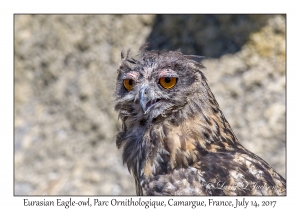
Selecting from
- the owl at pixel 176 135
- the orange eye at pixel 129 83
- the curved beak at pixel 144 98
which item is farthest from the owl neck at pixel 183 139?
the orange eye at pixel 129 83

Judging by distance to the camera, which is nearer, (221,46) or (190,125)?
(190,125)

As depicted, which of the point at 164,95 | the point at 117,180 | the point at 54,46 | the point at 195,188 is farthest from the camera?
the point at 54,46

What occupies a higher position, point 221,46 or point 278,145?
point 221,46

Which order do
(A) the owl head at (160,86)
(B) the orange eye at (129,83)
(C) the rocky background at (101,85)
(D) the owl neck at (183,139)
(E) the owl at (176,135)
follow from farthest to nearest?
(C) the rocky background at (101,85)
(B) the orange eye at (129,83)
(A) the owl head at (160,86)
(D) the owl neck at (183,139)
(E) the owl at (176,135)

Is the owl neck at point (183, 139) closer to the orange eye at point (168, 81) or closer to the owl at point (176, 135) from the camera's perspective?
the owl at point (176, 135)

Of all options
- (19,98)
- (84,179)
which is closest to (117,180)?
(84,179)

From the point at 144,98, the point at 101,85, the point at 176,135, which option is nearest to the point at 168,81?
the point at 144,98

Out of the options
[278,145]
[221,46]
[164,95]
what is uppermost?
[221,46]

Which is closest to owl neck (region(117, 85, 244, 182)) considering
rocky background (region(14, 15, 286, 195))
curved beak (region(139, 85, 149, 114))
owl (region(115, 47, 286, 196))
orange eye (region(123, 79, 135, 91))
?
owl (region(115, 47, 286, 196))
